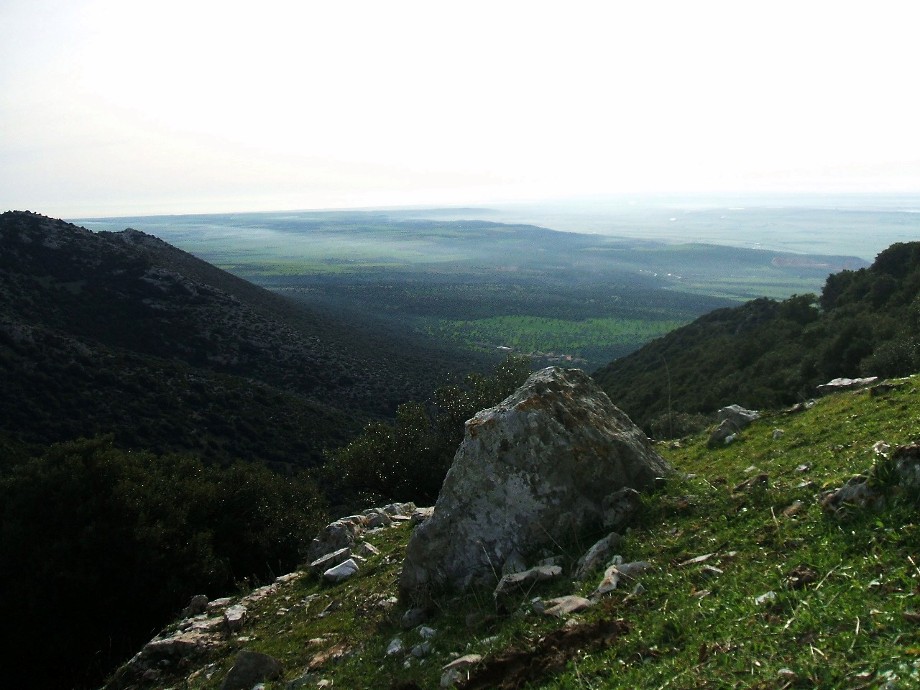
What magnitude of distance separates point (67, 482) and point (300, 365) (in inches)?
1531

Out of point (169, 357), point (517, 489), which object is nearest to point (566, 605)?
point (517, 489)

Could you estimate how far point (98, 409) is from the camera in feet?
112

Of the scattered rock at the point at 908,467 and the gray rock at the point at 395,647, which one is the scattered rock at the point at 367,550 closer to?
the gray rock at the point at 395,647

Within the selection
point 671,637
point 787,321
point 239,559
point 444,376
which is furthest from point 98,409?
point 787,321

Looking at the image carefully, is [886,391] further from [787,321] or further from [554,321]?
[554,321]

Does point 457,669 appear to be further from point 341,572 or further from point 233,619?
point 233,619

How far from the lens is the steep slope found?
34.3m

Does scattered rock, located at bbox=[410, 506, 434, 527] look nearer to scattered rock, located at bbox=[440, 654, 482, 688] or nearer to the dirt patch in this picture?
scattered rock, located at bbox=[440, 654, 482, 688]

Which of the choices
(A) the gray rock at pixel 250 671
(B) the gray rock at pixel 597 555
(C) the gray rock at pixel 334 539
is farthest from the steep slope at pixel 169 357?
(B) the gray rock at pixel 597 555

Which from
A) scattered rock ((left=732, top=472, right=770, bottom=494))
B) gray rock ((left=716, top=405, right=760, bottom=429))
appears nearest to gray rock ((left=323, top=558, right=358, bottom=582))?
scattered rock ((left=732, top=472, right=770, bottom=494))

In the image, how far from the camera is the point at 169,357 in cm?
4828

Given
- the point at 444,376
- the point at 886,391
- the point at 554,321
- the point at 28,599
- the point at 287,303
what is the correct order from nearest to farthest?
the point at 886,391 < the point at 28,599 < the point at 444,376 < the point at 287,303 < the point at 554,321

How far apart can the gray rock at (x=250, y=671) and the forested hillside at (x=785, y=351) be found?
7213mm

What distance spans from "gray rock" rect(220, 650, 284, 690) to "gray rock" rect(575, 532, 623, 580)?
369 centimetres
